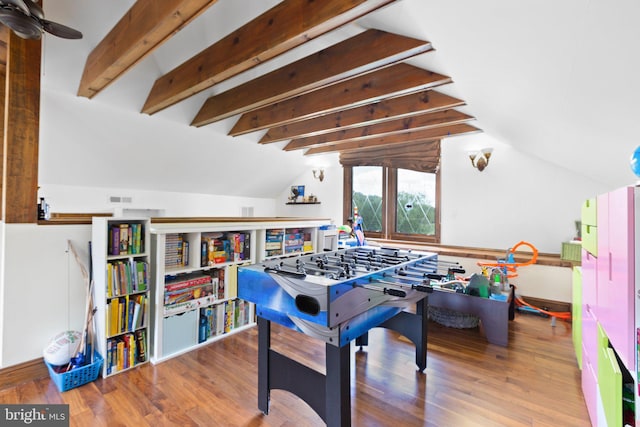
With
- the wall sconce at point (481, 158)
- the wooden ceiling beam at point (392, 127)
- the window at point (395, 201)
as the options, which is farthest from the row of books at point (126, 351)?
the wall sconce at point (481, 158)

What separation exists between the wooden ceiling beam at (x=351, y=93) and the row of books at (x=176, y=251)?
170 centimetres

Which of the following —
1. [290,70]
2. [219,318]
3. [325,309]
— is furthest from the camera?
[219,318]

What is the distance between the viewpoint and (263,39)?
1861mm

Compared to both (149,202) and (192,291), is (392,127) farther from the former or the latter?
(149,202)

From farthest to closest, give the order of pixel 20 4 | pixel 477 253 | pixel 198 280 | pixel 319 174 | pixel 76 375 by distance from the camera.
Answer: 1. pixel 319 174
2. pixel 477 253
3. pixel 198 280
4. pixel 76 375
5. pixel 20 4

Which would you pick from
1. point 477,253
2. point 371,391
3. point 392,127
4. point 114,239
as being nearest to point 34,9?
point 114,239

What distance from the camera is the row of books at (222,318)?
8.87 ft

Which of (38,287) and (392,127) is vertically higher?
(392,127)

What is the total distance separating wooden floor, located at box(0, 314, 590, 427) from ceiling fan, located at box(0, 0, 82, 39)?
2.19 m

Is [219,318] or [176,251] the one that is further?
[219,318]

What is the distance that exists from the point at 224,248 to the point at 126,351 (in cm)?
110

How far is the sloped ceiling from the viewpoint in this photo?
3.59 ft

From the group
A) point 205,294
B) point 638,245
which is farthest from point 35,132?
point 638,245

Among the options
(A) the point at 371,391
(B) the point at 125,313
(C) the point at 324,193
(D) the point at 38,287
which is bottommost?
(A) the point at 371,391
